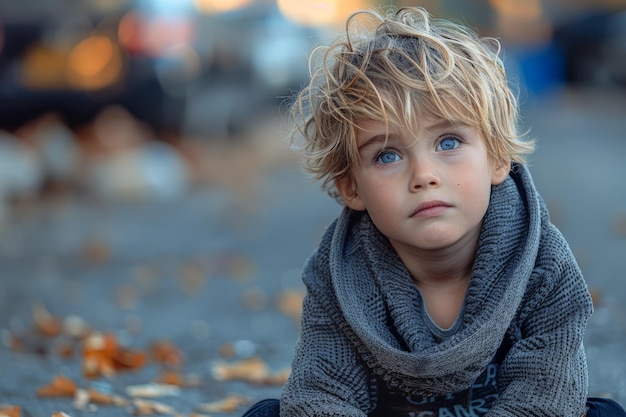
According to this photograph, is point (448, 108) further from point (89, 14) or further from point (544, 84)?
point (544, 84)

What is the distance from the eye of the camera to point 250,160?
11.3 meters

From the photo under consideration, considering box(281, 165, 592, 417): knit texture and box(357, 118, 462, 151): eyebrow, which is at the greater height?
box(357, 118, 462, 151): eyebrow

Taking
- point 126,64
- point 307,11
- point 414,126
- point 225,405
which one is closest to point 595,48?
point 307,11

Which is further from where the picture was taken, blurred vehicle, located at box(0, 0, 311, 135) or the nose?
blurred vehicle, located at box(0, 0, 311, 135)

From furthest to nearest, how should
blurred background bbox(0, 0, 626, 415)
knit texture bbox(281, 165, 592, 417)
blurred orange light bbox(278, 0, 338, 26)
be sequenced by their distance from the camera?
blurred orange light bbox(278, 0, 338, 26)
blurred background bbox(0, 0, 626, 415)
knit texture bbox(281, 165, 592, 417)

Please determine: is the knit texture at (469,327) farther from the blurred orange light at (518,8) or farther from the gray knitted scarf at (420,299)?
the blurred orange light at (518,8)

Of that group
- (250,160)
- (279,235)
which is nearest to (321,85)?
(279,235)

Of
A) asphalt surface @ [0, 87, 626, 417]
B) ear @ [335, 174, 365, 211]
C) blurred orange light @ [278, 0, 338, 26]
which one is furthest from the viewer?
blurred orange light @ [278, 0, 338, 26]

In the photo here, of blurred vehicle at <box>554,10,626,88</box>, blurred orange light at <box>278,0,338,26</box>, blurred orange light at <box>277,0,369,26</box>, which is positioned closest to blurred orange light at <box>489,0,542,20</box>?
blurred vehicle at <box>554,10,626,88</box>

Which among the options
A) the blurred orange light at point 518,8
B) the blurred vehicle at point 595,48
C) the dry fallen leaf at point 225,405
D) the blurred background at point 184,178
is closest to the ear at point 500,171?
the blurred background at point 184,178

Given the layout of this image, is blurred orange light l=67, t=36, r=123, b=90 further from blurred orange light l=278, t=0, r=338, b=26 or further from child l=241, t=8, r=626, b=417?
child l=241, t=8, r=626, b=417

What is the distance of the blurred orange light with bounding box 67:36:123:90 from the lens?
10828 mm

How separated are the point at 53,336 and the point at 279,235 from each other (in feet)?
9.12

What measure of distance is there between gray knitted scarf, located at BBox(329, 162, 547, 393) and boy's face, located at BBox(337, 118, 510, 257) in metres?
0.11
